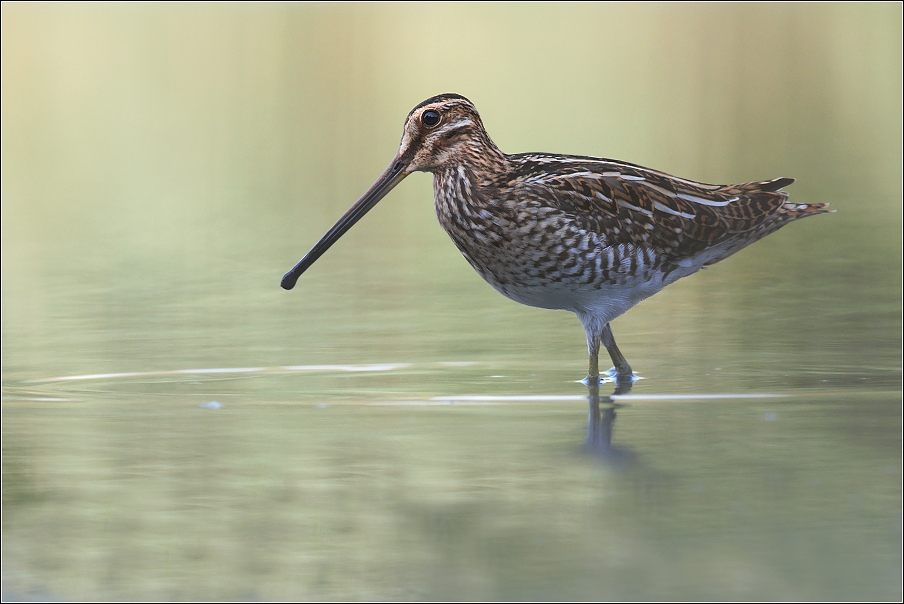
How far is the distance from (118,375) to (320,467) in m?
2.53

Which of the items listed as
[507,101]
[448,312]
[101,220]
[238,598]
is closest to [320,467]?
[238,598]

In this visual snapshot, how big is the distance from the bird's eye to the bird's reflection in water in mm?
1595

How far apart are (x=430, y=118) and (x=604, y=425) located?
211 cm

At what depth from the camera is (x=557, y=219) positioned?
25.3ft

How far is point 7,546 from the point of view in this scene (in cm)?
528

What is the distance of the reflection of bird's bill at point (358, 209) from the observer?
7.85 m

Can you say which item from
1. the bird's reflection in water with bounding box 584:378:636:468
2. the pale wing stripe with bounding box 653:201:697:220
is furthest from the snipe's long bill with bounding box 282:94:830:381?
the bird's reflection in water with bounding box 584:378:636:468

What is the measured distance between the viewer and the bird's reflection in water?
6.10 m

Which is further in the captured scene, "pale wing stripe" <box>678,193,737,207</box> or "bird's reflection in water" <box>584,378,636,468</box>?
"pale wing stripe" <box>678,193,737,207</box>

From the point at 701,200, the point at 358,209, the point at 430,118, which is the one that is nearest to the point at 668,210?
the point at 701,200

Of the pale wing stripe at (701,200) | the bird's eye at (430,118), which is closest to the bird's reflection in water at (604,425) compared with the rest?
the pale wing stripe at (701,200)

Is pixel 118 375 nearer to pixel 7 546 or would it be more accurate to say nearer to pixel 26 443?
pixel 26 443

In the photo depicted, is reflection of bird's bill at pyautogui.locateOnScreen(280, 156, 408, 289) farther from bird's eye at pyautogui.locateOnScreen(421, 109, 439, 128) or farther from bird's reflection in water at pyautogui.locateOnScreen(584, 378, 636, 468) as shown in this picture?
bird's reflection in water at pyautogui.locateOnScreen(584, 378, 636, 468)

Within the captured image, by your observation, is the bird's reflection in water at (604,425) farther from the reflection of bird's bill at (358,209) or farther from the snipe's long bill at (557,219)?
the reflection of bird's bill at (358,209)
